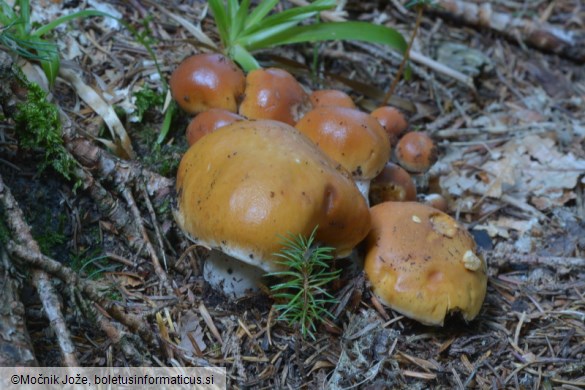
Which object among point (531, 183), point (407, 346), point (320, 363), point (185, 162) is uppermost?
point (185, 162)

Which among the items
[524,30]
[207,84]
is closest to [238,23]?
[207,84]

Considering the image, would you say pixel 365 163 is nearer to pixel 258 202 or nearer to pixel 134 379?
pixel 258 202

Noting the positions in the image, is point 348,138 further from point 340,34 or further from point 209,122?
point 340,34

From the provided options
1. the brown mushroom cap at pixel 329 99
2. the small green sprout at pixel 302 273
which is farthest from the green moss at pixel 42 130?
the brown mushroom cap at pixel 329 99

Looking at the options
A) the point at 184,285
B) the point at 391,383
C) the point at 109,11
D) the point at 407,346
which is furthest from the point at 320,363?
the point at 109,11

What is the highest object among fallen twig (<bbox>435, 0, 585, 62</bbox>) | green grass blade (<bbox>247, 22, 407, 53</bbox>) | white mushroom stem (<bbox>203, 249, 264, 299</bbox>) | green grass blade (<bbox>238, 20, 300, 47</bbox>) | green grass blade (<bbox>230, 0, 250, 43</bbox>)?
green grass blade (<bbox>230, 0, 250, 43</bbox>)

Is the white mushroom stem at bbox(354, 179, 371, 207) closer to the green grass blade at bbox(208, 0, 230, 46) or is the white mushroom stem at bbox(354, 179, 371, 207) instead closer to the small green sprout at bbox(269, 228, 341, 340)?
the small green sprout at bbox(269, 228, 341, 340)

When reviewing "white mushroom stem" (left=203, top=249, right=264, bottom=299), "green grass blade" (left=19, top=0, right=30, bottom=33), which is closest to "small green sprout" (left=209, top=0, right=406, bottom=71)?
"green grass blade" (left=19, top=0, right=30, bottom=33)
